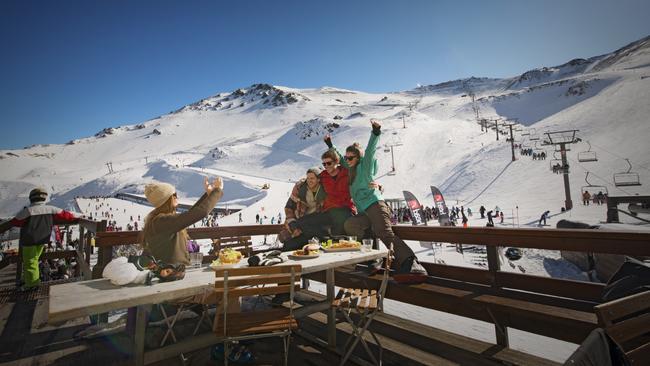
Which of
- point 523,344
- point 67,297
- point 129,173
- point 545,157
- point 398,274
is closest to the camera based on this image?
point 67,297

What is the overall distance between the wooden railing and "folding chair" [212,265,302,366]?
1.46 m

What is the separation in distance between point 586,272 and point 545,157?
3830cm

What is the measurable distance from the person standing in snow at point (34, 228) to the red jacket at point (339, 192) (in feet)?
14.7

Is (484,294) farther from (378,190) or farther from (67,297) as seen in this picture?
(67,297)

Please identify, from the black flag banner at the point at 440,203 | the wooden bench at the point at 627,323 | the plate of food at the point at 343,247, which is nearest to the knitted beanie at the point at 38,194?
the plate of food at the point at 343,247

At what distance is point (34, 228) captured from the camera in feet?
16.8

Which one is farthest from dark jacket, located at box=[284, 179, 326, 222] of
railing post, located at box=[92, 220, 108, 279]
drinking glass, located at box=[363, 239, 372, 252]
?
railing post, located at box=[92, 220, 108, 279]

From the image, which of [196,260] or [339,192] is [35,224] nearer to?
[196,260]

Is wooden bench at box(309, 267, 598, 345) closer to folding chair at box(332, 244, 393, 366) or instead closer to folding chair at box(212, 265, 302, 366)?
folding chair at box(332, 244, 393, 366)

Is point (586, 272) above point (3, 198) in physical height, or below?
below

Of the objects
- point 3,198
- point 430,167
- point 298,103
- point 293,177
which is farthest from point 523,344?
point 298,103

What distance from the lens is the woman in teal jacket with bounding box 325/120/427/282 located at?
12.7 feet

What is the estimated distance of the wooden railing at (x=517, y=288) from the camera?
232 cm

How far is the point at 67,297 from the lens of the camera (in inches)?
74.2
